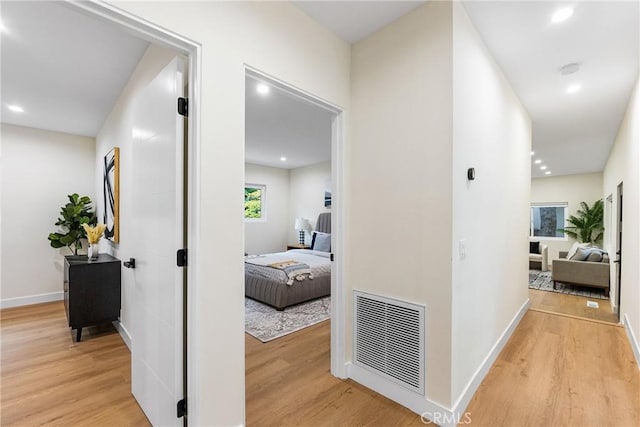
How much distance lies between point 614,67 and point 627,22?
780 millimetres

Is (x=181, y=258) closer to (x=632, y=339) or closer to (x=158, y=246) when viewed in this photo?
(x=158, y=246)

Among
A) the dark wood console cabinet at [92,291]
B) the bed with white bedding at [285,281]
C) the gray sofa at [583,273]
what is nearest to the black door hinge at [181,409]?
the dark wood console cabinet at [92,291]

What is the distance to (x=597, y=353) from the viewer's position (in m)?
2.74

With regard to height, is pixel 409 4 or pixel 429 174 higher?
pixel 409 4

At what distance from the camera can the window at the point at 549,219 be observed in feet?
26.2

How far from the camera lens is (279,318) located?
3.62 m

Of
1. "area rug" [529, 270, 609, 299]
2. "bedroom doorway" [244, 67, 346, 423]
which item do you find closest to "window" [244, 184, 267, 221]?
"bedroom doorway" [244, 67, 346, 423]

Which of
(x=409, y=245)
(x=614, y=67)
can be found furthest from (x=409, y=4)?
A: (x=614, y=67)

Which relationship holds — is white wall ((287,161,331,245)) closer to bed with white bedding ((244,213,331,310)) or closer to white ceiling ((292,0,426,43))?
bed with white bedding ((244,213,331,310))

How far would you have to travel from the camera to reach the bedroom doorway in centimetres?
228

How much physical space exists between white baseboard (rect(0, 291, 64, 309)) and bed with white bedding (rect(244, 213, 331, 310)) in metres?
2.94

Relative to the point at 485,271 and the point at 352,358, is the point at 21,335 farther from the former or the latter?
the point at 485,271

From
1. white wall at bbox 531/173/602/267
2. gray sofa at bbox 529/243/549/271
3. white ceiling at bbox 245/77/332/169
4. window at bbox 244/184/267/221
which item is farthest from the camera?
white wall at bbox 531/173/602/267

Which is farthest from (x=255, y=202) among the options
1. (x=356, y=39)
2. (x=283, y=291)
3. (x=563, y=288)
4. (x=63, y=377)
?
(x=563, y=288)
